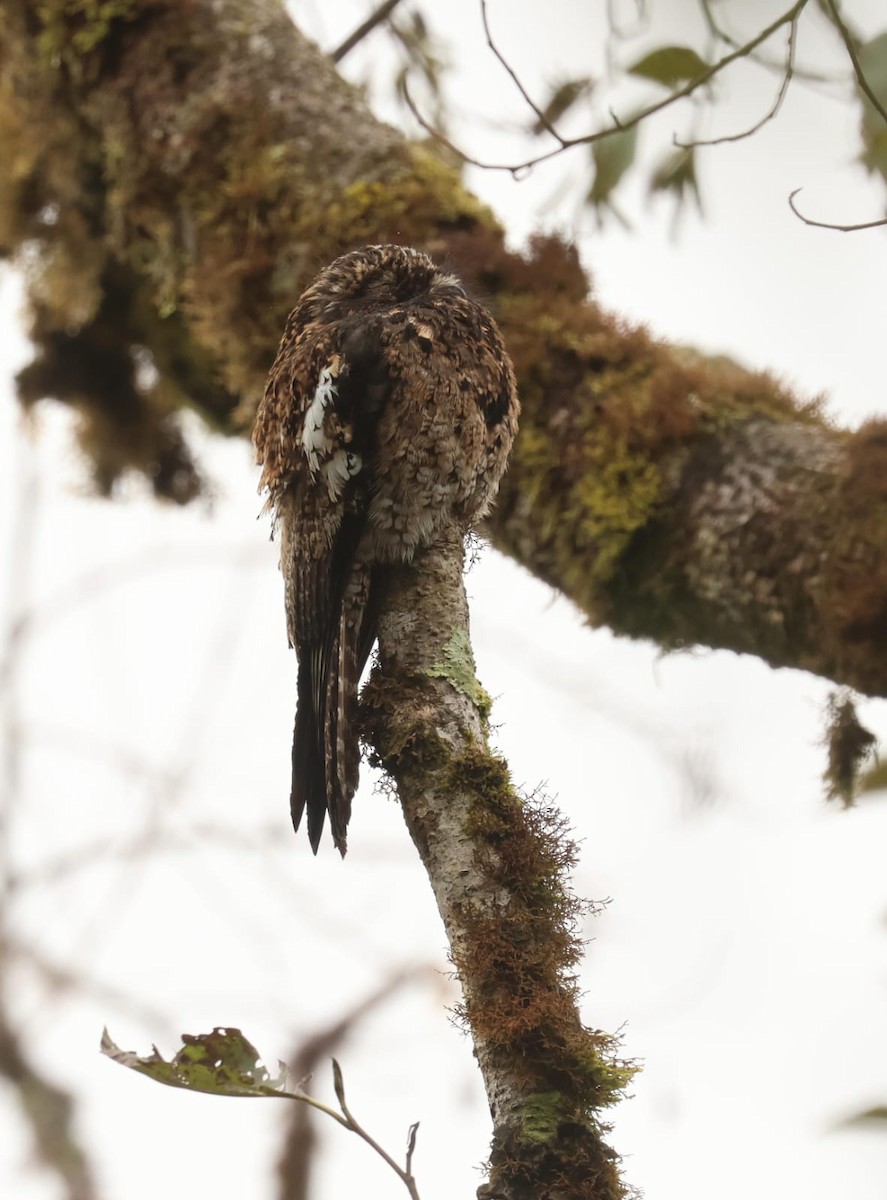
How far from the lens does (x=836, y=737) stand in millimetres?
2879

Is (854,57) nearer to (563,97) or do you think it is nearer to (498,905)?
(498,905)

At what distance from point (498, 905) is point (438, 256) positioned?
6.60 feet

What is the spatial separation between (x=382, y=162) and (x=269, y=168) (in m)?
0.31

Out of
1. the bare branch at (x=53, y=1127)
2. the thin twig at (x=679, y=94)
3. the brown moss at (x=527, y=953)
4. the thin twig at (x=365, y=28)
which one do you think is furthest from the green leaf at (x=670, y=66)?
the bare branch at (x=53, y=1127)

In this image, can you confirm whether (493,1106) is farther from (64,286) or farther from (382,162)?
(64,286)

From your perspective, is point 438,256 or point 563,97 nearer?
point 563,97

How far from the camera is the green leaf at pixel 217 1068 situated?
1695 millimetres

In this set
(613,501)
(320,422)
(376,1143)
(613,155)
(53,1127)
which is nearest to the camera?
(376,1143)

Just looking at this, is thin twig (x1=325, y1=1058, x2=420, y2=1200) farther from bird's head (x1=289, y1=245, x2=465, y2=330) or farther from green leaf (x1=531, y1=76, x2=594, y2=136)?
green leaf (x1=531, y1=76, x2=594, y2=136)

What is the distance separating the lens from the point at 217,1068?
1729mm

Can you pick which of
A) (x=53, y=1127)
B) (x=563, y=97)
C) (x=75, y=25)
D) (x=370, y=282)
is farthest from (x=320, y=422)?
(x=53, y=1127)

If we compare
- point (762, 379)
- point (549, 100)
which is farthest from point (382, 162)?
point (762, 379)

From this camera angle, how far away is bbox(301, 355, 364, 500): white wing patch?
2.33m

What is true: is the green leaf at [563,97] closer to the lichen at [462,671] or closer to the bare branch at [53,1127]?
the lichen at [462,671]
